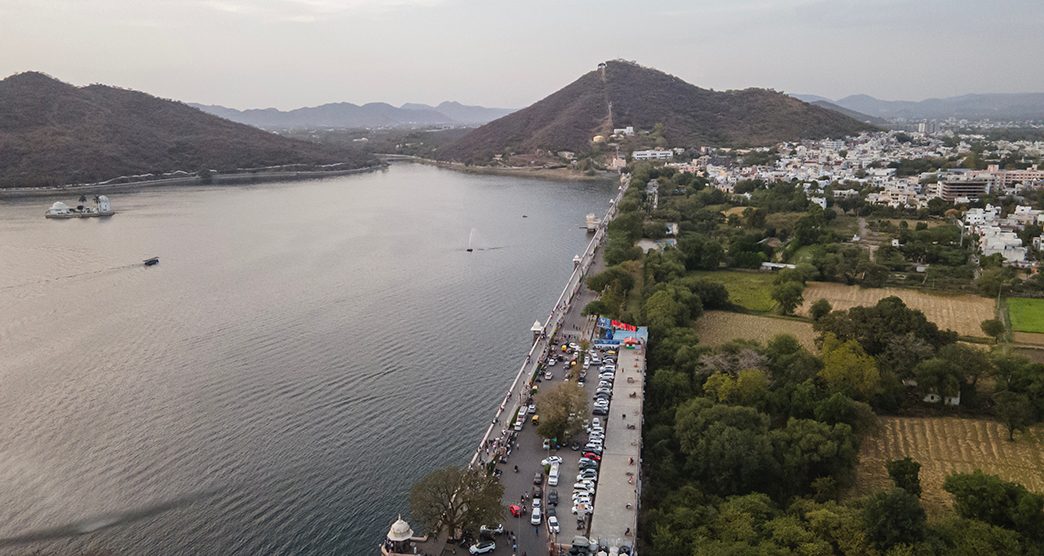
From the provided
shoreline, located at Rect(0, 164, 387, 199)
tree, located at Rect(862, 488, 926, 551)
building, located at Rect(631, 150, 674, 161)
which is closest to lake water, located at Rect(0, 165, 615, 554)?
tree, located at Rect(862, 488, 926, 551)

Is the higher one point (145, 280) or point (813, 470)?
point (145, 280)

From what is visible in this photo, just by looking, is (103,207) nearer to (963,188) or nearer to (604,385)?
(604,385)

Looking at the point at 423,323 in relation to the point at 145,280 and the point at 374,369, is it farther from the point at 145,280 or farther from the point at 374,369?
the point at 145,280

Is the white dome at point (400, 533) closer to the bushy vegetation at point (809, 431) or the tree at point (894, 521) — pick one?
the bushy vegetation at point (809, 431)

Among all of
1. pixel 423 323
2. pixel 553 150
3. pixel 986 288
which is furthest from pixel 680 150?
pixel 423 323

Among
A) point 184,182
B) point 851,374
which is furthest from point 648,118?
point 851,374

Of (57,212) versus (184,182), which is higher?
(184,182)
